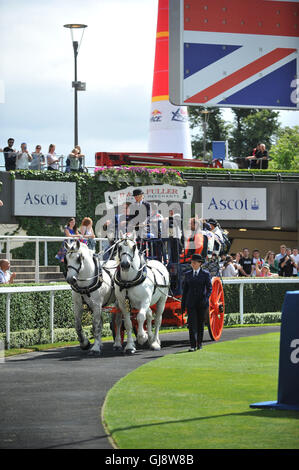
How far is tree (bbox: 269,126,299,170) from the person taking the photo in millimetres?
73875

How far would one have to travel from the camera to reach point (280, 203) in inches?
1527

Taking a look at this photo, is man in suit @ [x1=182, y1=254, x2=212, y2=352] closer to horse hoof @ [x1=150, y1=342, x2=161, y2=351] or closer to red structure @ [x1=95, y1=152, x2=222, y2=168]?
horse hoof @ [x1=150, y1=342, x2=161, y2=351]

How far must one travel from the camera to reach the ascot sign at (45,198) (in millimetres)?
32156

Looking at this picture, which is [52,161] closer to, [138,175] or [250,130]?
[138,175]

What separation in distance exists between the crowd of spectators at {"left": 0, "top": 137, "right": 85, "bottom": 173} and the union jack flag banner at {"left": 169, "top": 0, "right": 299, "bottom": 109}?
2115 cm

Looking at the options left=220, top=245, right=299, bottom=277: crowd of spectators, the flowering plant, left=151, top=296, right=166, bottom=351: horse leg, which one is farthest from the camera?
the flowering plant

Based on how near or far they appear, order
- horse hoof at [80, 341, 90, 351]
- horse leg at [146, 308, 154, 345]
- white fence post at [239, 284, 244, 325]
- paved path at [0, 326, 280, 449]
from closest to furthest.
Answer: paved path at [0, 326, 280, 449]
horse hoof at [80, 341, 90, 351]
horse leg at [146, 308, 154, 345]
white fence post at [239, 284, 244, 325]

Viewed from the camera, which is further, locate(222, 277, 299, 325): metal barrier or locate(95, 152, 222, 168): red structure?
locate(95, 152, 222, 168): red structure

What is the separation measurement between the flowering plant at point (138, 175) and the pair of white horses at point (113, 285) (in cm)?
1748

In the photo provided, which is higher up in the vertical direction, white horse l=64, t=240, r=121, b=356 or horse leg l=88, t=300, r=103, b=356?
white horse l=64, t=240, r=121, b=356

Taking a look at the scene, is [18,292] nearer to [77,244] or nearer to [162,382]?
[77,244]
